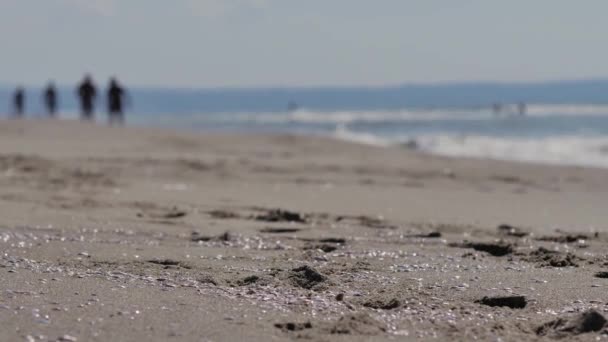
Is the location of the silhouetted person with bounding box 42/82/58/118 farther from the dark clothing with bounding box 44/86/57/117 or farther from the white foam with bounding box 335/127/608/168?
the white foam with bounding box 335/127/608/168

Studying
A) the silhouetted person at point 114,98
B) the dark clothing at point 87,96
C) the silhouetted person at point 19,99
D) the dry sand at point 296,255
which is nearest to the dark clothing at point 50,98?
the silhouetted person at point 19,99

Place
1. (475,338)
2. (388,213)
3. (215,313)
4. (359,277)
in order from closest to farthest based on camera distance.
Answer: (475,338) → (215,313) → (359,277) → (388,213)

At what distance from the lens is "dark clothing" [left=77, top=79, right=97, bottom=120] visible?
1334 inches

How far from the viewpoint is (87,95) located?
3397 centimetres

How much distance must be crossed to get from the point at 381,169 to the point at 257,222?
636 centimetres

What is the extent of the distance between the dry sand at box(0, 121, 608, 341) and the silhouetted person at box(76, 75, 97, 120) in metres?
20.5

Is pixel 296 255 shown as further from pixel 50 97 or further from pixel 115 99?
pixel 50 97

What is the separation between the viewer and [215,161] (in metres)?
15.4

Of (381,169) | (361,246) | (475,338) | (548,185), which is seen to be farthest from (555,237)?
(381,169)

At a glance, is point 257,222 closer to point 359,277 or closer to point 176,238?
point 176,238

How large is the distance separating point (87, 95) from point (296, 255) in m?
28.6

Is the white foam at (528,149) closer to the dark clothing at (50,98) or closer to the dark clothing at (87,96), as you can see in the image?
the dark clothing at (87,96)

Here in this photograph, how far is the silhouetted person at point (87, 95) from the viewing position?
111 feet

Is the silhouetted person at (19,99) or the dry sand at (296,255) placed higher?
the silhouetted person at (19,99)
